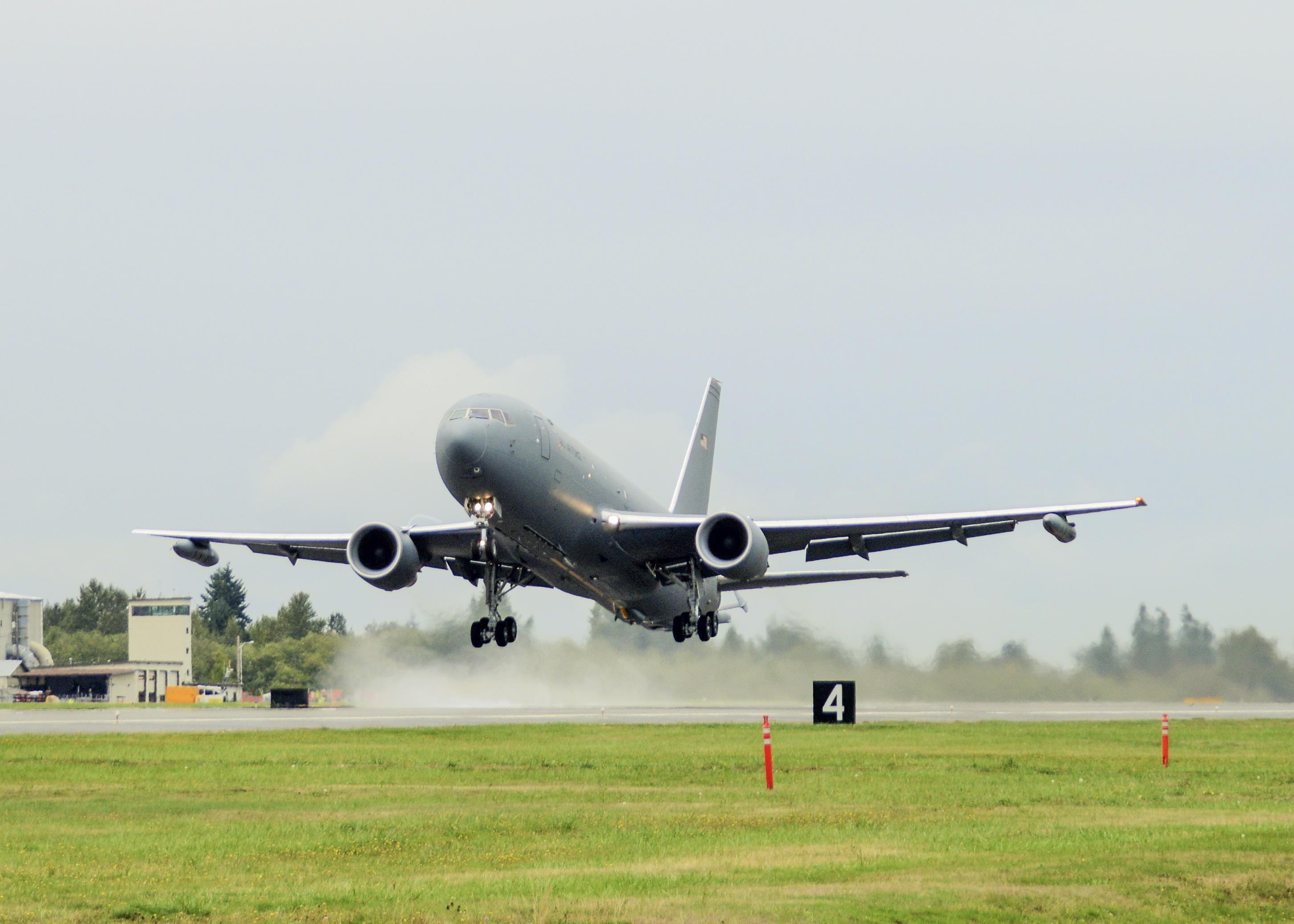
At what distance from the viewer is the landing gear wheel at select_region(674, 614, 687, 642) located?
4525 centimetres

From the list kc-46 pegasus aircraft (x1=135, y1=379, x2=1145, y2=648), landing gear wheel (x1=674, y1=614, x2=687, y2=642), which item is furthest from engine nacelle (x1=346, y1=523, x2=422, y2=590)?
landing gear wheel (x1=674, y1=614, x2=687, y2=642)

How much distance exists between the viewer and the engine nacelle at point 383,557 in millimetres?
38906

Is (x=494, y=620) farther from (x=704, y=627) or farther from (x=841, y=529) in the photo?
(x=841, y=529)

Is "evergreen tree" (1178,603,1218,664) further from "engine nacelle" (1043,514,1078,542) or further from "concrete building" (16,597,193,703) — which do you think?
"concrete building" (16,597,193,703)

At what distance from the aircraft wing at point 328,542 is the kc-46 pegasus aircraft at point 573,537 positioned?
0.06 meters

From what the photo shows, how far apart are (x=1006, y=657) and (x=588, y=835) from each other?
4254cm

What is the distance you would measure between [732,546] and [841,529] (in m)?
4.09

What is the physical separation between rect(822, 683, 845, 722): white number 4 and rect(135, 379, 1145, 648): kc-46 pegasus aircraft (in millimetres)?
4109

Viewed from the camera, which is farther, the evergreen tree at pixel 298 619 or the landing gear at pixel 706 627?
the evergreen tree at pixel 298 619

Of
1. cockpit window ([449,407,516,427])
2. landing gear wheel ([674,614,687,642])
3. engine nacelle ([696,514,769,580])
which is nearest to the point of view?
cockpit window ([449,407,516,427])

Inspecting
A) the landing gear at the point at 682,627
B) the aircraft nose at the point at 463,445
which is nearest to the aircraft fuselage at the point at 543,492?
the aircraft nose at the point at 463,445

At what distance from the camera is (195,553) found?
1786 inches

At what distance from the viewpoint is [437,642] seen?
69.8 metres

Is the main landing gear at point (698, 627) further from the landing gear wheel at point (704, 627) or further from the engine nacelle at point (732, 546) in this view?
the engine nacelle at point (732, 546)
